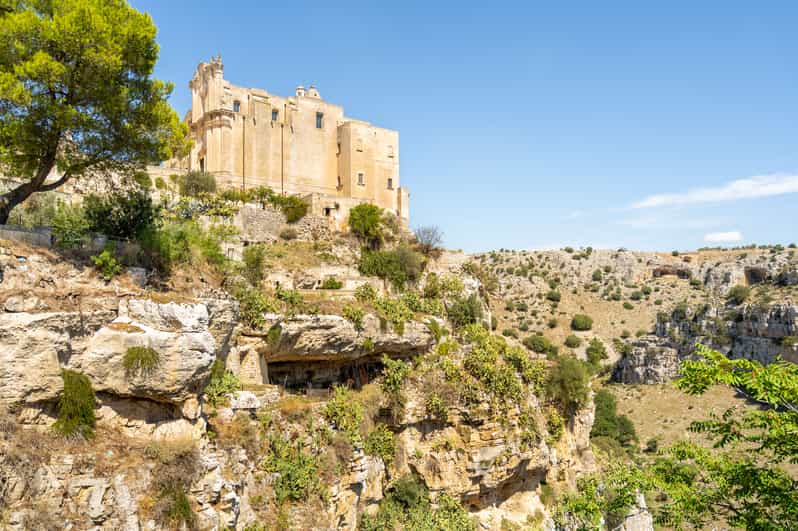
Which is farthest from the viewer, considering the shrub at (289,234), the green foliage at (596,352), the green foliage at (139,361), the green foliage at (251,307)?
the green foliage at (596,352)

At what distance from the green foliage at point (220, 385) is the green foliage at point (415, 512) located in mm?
6063

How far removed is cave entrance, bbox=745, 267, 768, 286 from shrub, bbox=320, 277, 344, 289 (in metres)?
52.4

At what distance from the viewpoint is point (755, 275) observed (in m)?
56.6

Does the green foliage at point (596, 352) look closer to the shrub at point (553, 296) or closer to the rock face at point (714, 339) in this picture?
the rock face at point (714, 339)

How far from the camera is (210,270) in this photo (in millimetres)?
14727

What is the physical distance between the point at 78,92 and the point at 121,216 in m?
3.24

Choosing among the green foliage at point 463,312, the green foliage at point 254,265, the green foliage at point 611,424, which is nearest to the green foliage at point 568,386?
the green foliage at point 463,312

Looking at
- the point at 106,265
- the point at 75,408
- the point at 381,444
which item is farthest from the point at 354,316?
the point at 75,408

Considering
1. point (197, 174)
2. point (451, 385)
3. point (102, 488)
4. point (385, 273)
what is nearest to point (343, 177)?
point (197, 174)

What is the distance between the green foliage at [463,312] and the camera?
2331 cm

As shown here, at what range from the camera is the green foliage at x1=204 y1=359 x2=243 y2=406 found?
40.8ft

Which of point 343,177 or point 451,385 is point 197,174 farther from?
point 451,385

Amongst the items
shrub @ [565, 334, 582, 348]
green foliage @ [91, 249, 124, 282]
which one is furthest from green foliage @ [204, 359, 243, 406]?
shrub @ [565, 334, 582, 348]

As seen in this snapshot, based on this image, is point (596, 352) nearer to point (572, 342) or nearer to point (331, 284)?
point (572, 342)
